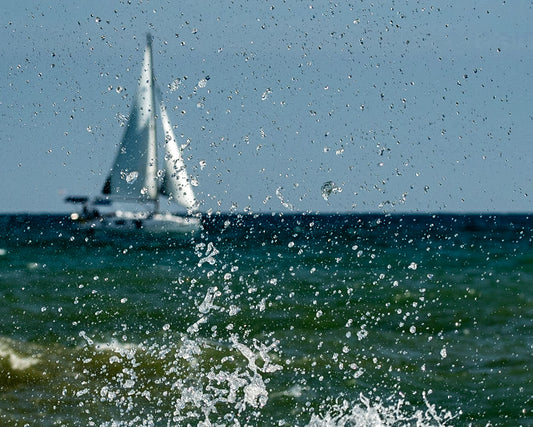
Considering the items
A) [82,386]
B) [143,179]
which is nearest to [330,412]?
[82,386]

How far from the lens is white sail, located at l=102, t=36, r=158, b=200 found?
33094 millimetres

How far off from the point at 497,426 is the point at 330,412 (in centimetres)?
128

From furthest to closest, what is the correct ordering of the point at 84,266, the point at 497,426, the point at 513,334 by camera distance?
1. the point at 84,266
2. the point at 513,334
3. the point at 497,426

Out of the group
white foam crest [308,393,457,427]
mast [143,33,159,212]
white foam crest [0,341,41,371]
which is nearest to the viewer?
white foam crest [308,393,457,427]

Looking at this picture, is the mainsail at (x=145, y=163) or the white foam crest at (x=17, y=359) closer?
the white foam crest at (x=17, y=359)

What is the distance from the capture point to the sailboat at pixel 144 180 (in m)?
33.4

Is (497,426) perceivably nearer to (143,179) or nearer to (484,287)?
(484,287)

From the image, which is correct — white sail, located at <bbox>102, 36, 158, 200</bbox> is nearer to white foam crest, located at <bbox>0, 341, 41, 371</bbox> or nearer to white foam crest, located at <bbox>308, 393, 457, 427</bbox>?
white foam crest, located at <bbox>0, 341, 41, 371</bbox>

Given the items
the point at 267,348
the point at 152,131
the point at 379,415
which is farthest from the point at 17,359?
the point at 152,131

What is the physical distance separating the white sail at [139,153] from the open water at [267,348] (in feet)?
40.5

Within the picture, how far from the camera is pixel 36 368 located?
940 cm

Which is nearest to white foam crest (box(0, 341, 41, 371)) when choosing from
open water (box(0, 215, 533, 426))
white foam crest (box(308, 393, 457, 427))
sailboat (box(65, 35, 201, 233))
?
open water (box(0, 215, 533, 426))

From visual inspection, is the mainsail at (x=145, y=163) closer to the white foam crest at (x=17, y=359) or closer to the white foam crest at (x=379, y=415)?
the white foam crest at (x=17, y=359)

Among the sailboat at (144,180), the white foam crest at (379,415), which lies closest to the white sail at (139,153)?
the sailboat at (144,180)
